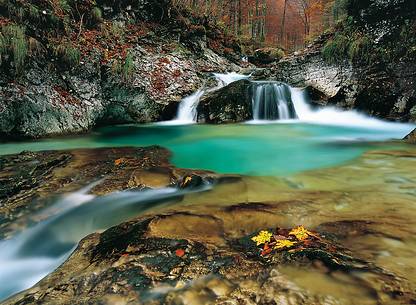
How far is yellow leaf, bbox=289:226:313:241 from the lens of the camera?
2.41m

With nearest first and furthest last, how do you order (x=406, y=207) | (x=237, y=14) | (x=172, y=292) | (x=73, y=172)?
(x=172, y=292), (x=406, y=207), (x=73, y=172), (x=237, y=14)

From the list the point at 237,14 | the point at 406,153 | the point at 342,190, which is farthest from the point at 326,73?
the point at 237,14

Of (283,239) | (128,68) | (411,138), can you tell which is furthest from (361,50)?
(283,239)

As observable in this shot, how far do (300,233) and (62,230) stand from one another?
7.40 ft

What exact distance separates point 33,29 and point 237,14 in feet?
62.0

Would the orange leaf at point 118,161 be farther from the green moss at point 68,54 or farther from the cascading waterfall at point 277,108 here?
the cascading waterfall at point 277,108

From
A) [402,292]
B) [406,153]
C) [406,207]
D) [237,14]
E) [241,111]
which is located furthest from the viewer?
[237,14]

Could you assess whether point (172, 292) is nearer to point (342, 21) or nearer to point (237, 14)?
point (342, 21)

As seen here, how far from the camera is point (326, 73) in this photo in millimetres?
11258

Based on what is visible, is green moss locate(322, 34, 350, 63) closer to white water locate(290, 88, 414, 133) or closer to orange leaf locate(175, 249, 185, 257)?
white water locate(290, 88, 414, 133)

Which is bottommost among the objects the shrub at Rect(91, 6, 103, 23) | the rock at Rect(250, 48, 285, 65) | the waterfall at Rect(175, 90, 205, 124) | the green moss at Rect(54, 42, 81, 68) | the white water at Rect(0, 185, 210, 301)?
the white water at Rect(0, 185, 210, 301)

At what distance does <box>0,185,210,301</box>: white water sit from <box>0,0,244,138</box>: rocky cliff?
5203 millimetres

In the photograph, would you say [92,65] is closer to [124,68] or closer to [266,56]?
[124,68]

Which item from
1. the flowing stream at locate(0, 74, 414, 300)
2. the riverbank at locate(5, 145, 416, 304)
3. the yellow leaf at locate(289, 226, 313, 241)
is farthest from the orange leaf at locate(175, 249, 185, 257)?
the flowing stream at locate(0, 74, 414, 300)
